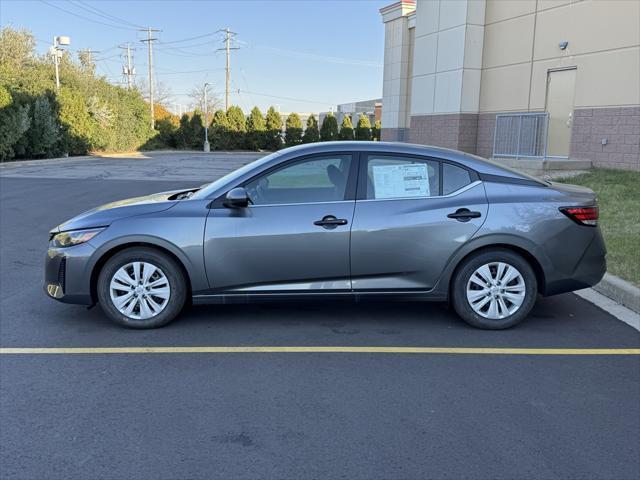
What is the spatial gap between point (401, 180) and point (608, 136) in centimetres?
1213

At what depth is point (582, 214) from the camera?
5160 mm

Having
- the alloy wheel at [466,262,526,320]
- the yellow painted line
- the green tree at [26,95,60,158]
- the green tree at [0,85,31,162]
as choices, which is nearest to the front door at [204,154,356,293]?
the yellow painted line

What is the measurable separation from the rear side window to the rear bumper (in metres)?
1.13

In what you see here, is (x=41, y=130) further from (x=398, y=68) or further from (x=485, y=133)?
(x=485, y=133)

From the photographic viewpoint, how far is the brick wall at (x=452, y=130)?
2061cm

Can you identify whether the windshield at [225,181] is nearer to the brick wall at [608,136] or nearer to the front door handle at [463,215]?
the front door handle at [463,215]

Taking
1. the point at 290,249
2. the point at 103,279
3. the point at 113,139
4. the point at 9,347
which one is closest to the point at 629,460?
the point at 290,249

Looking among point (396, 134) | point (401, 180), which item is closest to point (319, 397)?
point (401, 180)

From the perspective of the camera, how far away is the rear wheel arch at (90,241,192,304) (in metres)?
5.00

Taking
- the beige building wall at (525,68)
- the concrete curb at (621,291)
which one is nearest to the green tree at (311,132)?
the beige building wall at (525,68)

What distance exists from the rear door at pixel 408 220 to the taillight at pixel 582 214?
74 cm

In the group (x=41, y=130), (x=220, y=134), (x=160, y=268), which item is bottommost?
(x=160, y=268)

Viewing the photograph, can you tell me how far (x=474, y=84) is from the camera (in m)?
20.3

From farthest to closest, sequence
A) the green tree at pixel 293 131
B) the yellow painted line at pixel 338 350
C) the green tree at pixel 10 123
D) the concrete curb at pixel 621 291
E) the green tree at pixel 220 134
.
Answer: the green tree at pixel 293 131 < the green tree at pixel 220 134 < the green tree at pixel 10 123 < the concrete curb at pixel 621 291 < the yellow painted line at pixel 338 350
